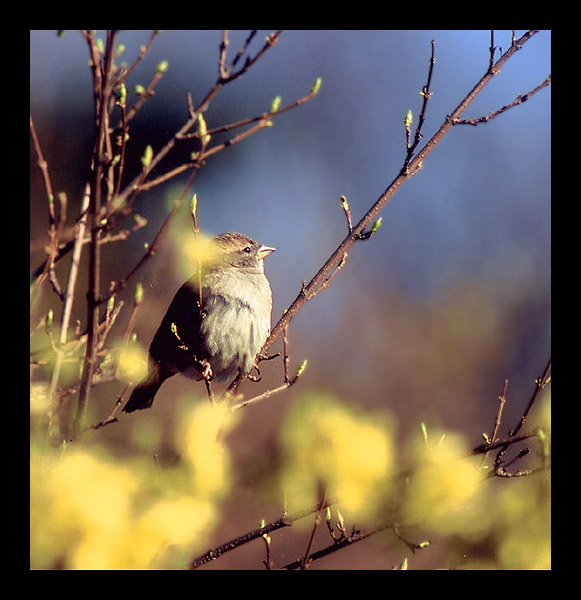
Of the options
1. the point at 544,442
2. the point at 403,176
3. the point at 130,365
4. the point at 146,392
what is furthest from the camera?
the point at 146,392

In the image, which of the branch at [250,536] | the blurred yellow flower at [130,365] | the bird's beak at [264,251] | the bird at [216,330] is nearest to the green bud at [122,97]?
the blurred yellow flower at [130,365]

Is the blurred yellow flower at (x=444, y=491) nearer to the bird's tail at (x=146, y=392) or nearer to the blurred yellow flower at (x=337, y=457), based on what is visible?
the blurred yellow flower at (x=337, y=457)

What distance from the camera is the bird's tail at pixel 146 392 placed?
254cm

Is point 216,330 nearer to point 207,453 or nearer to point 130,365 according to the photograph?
point 130,365

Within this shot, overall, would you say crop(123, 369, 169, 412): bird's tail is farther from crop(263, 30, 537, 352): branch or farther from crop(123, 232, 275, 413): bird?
crop(263, 30, 537, 352): branch

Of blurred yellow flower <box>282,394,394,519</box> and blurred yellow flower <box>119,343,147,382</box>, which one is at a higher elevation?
blurred yellow flower <box>119,343,147,382</box>

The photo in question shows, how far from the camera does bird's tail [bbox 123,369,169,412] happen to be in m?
2.54

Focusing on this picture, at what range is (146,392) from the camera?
2711 millimetres

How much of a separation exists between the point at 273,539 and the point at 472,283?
313 cm

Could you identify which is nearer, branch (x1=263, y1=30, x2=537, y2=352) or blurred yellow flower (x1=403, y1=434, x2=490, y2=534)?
blurred yellow flower (x1=403, y1=434, x2=490, y2=534)

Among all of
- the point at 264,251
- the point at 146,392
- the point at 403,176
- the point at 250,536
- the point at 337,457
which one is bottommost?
the point at 250,536

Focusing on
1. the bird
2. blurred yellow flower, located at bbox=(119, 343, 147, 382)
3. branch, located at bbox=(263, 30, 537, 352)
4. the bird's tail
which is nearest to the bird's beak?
the bird

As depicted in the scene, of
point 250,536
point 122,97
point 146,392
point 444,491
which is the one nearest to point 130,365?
point 250,536

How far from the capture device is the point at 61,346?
1381mm
